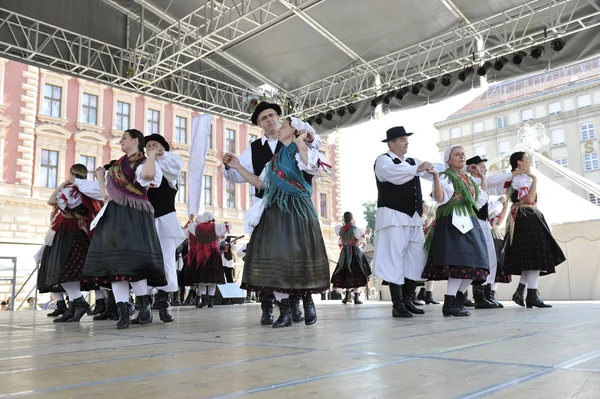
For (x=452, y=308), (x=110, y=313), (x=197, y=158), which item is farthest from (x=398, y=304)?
(x=197, y=158)

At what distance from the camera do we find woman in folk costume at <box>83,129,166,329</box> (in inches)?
135

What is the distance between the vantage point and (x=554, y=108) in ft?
129

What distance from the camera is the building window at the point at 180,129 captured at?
22.7 meters

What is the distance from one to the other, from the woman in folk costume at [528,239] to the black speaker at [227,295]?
552cm

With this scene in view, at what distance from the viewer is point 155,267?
140 inches

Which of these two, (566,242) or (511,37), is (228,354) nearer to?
(511,37)

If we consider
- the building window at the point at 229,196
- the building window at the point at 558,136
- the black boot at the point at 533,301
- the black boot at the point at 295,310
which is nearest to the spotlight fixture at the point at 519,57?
the black boot at the point at 533,301

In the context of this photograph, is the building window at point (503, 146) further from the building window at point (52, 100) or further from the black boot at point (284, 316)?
the black boot at point (284, 316)

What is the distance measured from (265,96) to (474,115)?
1453 inches

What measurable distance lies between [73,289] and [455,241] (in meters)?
3.33

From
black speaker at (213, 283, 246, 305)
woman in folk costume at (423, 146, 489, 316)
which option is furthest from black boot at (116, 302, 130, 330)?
black speaker at (213, 283, 246, 305)

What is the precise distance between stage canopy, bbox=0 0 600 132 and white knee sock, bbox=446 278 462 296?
506 cm

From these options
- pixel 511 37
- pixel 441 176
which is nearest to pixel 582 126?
pixel 511 37

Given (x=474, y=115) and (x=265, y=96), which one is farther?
(x=474, y=115)
